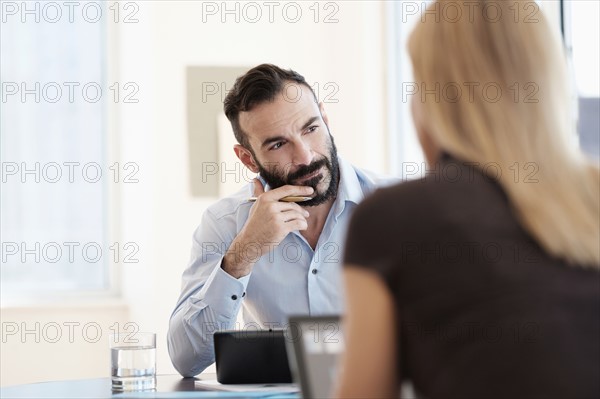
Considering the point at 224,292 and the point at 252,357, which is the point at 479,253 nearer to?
the point at 252,357

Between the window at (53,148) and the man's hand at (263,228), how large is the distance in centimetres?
207

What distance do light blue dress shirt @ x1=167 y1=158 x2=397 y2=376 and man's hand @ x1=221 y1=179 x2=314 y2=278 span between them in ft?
0.06

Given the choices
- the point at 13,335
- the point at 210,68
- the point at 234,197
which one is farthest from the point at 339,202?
the point at 13,335

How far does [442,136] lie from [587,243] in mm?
214

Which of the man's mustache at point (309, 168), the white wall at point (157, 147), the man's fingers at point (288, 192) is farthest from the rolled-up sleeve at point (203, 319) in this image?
the white wall at point (157, 147)

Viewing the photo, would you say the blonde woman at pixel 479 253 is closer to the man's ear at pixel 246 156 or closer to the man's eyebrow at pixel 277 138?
the man's eyebrow at pixel 277 138

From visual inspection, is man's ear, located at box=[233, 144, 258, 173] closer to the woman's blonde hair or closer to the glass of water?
the glass of water

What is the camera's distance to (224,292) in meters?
2.30

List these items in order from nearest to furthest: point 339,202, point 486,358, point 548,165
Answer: point 486,358, point 548,165, point 339,202

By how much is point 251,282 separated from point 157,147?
1877mm

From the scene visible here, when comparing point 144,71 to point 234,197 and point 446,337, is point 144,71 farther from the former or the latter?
point 446,337

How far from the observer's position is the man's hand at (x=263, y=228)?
2303 millimetres

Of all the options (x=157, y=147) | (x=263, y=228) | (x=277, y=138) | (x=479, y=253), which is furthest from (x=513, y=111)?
(x=157, y=147)

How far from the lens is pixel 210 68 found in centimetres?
422
